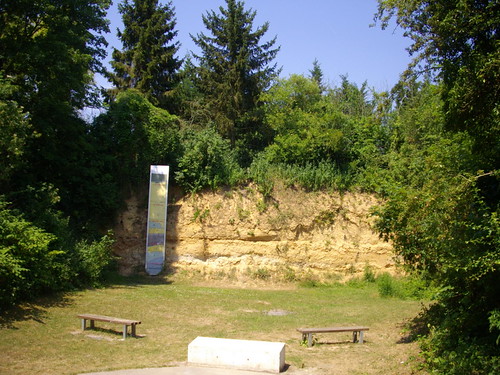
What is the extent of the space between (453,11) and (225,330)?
8.73 m

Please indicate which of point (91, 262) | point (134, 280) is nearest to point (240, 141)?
point (134, 280)

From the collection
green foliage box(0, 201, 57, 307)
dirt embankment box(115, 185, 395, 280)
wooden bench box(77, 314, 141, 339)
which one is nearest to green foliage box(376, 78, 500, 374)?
wooden bench box(77, 314, 141, 339)

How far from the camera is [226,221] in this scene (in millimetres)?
23312

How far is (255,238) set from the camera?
23.2 metres

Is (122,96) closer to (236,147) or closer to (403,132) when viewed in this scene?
(236,147)

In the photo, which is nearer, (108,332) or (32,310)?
(108,332)

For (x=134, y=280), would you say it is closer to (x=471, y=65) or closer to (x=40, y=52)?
(x=40, y=52)

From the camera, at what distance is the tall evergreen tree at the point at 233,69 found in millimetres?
28875

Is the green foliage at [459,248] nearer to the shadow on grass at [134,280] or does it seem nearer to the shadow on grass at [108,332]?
the shadow on grass at [108,332]

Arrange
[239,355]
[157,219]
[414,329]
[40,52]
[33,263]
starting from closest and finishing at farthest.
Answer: [239,355], [414,329], [33,263], [40,52], [157,219]

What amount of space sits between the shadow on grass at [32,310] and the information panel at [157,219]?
7.39 m

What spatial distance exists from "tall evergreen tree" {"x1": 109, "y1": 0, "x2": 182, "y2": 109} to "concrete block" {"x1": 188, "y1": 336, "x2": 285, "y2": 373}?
22.1m

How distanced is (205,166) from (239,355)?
1632 centimetres

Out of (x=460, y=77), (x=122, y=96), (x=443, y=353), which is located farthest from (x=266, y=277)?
(x=460, y=77)
